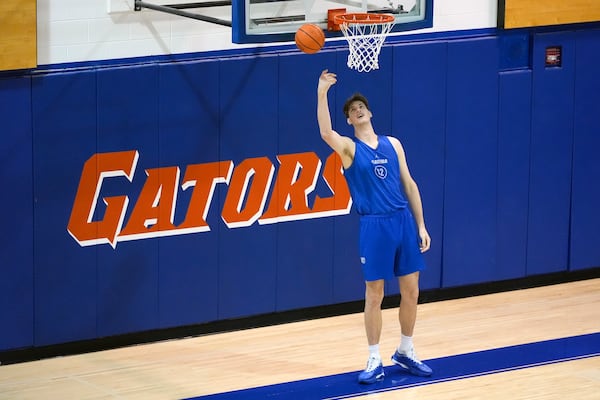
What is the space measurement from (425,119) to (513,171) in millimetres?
1003

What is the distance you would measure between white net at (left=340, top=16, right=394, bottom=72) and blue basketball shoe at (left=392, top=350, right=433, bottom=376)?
2.01 meters

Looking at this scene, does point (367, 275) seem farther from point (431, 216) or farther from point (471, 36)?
point (471, 36)

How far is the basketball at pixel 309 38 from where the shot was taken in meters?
8.30

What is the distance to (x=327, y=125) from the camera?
8.51 meters

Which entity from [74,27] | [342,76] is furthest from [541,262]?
[74,27]

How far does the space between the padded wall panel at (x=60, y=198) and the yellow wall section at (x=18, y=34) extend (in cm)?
19

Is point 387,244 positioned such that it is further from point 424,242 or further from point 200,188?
point 200,188

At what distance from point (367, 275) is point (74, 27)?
2672 mm

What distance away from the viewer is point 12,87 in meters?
8.88

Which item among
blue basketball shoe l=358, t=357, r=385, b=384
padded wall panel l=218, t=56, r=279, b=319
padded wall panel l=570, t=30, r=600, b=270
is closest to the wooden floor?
blue basketball shoe l=358, t=357, r=385, b=384

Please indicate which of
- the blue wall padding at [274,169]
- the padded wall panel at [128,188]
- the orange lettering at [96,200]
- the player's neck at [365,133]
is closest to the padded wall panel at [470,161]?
the blue wall padding at [274,169]

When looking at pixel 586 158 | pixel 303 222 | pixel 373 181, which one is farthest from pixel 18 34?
pixel 586 158

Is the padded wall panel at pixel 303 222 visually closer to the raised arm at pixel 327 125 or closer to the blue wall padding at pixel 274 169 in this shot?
the blue wall padding at pixel 274 169

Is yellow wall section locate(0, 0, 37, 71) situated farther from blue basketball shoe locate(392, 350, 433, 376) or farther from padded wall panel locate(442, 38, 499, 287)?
padded wall panel locate(442, 38, 499, 287)
